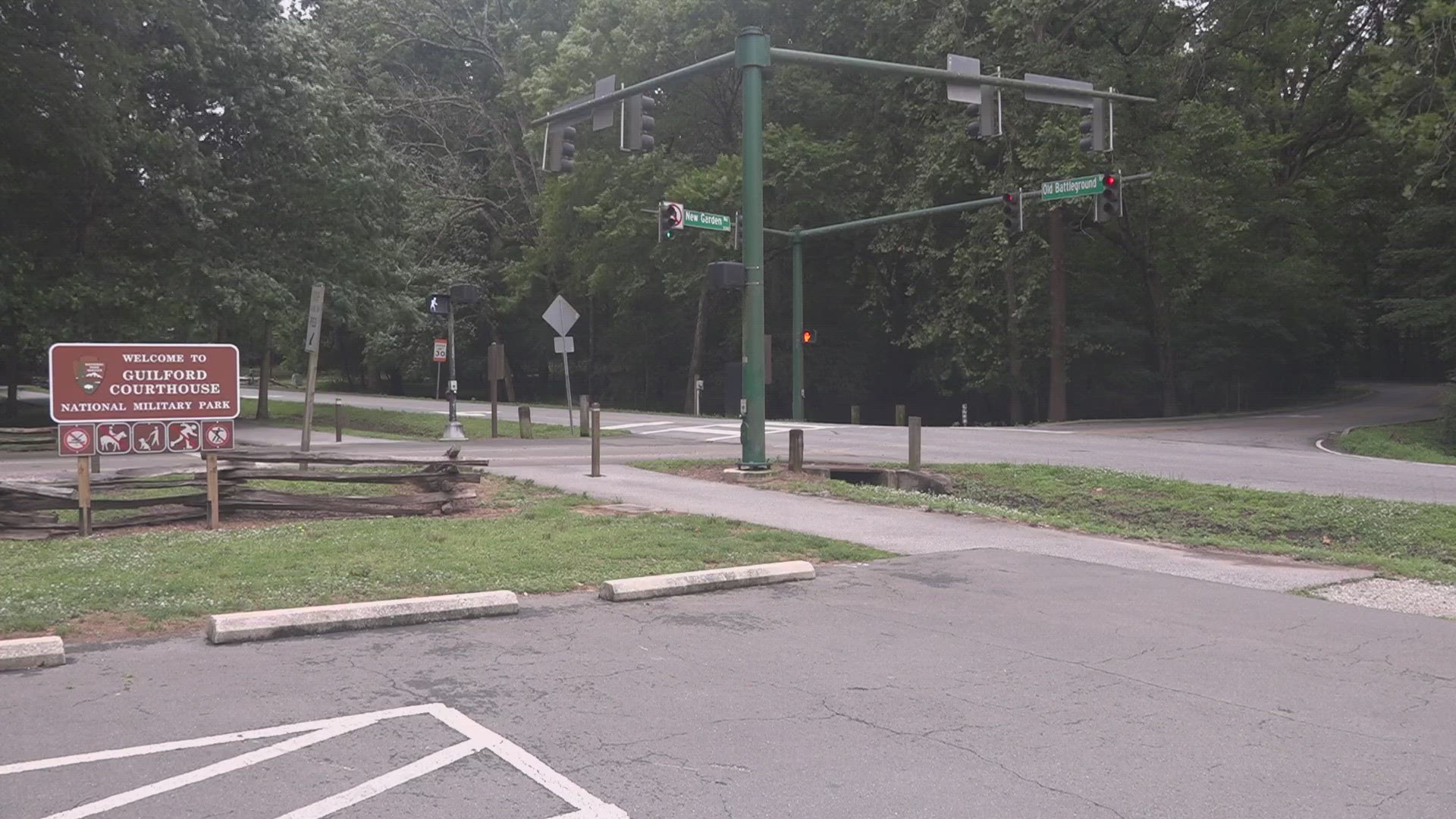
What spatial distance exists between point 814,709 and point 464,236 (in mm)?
49233

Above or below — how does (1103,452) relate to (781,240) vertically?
below

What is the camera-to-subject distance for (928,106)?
127 feet

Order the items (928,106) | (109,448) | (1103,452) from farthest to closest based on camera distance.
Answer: (928,106) < (1103,452) < (109,448)

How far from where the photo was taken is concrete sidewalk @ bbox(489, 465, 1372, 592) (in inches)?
414

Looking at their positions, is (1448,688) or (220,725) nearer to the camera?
(220,725)

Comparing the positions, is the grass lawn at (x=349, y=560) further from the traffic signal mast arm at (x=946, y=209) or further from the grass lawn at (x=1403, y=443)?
the grass lawn at (x=1403, y=443)

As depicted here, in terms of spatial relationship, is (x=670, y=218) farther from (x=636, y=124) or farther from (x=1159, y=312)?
(x=1159, y=312)

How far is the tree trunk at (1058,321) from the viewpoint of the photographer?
37.2 metres

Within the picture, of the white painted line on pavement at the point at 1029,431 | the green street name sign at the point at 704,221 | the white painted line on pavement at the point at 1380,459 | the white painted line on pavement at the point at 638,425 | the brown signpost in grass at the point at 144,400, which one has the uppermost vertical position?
the green street name sign at the point at 704,221

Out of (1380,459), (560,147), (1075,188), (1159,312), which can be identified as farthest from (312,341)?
(1159,312)

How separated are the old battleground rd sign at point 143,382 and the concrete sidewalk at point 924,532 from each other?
483 cm

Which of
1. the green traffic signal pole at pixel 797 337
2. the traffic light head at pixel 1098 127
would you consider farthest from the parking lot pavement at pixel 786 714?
the green traffic signal pole at pixel 797 337

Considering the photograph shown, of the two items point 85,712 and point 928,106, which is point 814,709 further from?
point 928,106

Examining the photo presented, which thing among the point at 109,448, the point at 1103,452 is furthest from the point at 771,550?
the point at 1103,452
